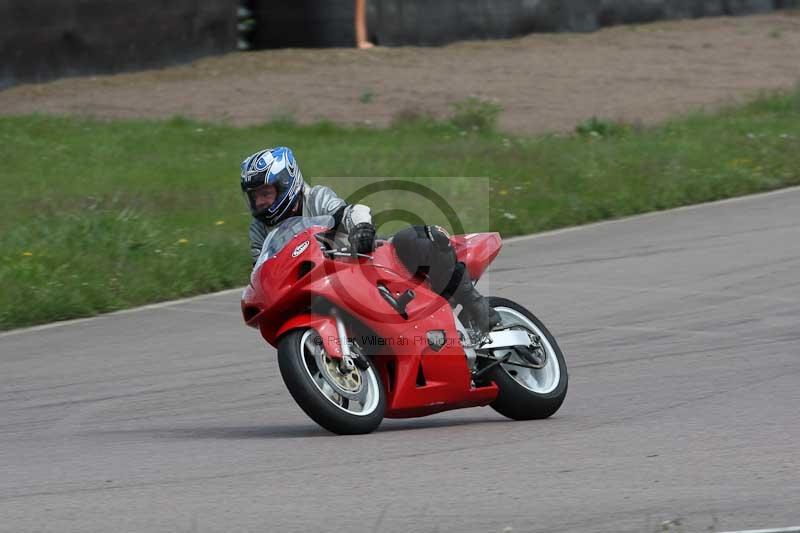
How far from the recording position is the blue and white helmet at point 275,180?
6.93 m

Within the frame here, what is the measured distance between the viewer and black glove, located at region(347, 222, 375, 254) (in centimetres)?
689

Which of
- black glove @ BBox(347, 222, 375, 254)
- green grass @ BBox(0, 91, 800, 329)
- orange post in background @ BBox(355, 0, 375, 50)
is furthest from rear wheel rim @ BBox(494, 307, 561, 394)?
orange post in background @ BBox(355, 0, 375, 50)

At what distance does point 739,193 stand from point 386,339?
1016 cm

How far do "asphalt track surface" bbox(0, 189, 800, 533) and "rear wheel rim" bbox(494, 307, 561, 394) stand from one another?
222 mm

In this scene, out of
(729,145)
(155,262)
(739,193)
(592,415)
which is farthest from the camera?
(729,145)

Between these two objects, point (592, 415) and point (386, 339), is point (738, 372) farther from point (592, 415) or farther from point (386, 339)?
point (386, 339)

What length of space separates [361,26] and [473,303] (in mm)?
19529

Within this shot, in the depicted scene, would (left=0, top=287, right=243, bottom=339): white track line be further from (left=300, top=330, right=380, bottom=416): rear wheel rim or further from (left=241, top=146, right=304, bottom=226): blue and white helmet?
(left=300, top=330, right=380, bottom=416): rear wheel rim

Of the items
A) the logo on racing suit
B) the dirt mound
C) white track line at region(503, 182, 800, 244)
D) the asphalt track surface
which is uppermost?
the logo on racing suit

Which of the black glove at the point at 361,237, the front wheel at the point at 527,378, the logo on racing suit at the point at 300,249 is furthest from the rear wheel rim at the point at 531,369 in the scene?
the logo on racing suit at the point at 300,249

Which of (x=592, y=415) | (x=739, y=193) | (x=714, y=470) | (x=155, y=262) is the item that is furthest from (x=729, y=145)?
(x=714, y=470)

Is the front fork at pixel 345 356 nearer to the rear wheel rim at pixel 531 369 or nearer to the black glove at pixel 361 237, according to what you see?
the black glove at pixel 361 237

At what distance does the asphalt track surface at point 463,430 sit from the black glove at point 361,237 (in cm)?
92

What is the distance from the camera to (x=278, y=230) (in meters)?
7.00
